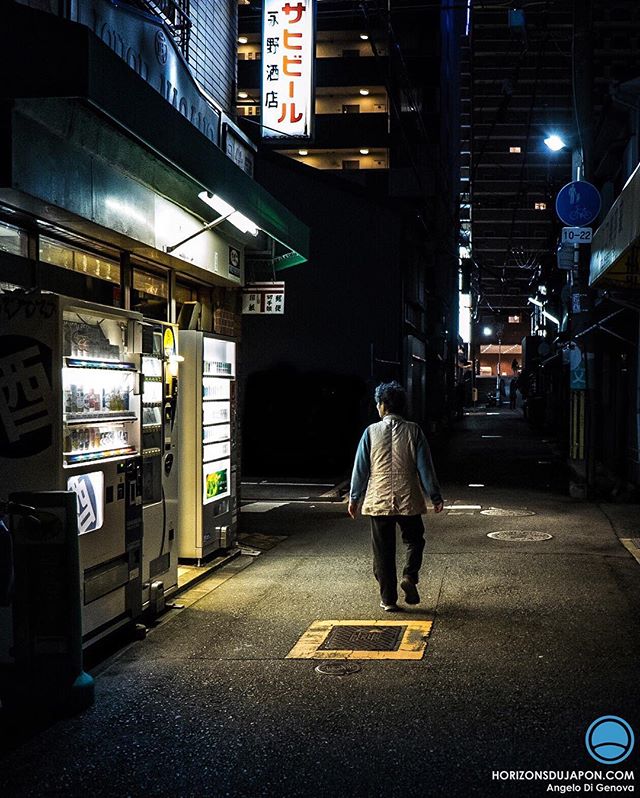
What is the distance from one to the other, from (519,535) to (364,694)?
738 centimetres

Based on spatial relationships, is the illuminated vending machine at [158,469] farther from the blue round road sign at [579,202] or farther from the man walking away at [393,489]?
the blue round road sign at [579,202]

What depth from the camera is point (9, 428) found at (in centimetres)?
616

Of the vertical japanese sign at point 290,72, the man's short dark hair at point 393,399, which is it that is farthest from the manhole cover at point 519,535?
the vertical japanese sign at point 290,72

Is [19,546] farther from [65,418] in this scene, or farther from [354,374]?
[354,374]

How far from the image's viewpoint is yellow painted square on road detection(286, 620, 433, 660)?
266 inches

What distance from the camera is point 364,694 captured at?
5828mm

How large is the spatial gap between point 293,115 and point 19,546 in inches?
405

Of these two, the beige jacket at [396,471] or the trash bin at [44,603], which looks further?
the beige jacket at [396,471]

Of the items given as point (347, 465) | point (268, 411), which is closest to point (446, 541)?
point (347, 465)

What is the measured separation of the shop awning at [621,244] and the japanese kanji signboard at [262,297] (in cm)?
459

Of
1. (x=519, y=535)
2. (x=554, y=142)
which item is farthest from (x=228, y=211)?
(x=554, y=142)

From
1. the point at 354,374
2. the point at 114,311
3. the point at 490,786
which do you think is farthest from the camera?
the point at 354,374

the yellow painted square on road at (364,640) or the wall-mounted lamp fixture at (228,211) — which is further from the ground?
the wall-mounted lamp fixture at (228,211)

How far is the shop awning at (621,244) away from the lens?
9367mm
